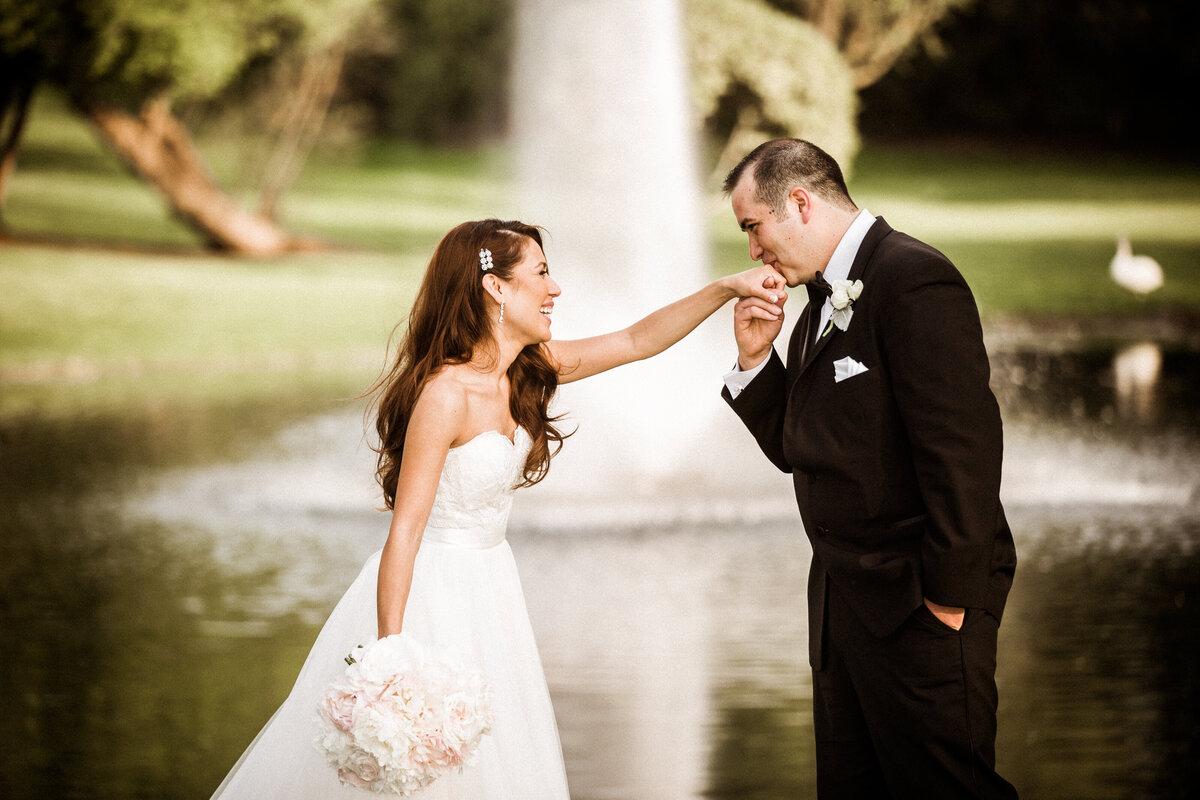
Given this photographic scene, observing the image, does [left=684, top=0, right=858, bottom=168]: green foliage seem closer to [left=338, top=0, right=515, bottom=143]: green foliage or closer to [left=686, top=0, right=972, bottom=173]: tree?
[left=686, top=0, right=972, bottom=173]: tree

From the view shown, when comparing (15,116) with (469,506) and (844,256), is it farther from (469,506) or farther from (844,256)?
(844,256)

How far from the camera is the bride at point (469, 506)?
3.04 meters

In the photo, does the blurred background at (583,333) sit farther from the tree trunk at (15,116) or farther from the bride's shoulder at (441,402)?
the bride's shoulder at (441,402)

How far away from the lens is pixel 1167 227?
79.2 ft

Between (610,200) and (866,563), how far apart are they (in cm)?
1444

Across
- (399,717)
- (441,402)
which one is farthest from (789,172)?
(399,717)

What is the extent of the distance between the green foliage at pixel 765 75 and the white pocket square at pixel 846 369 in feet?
63.1

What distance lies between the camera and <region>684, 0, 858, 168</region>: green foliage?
21812 mm

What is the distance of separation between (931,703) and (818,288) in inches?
36.7

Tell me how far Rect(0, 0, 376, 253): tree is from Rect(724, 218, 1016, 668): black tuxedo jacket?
60.2 ft

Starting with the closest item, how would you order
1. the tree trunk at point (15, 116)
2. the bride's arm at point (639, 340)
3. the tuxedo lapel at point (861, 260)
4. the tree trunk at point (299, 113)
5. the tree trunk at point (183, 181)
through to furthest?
the tuxedo lapel at point (861, 260) < the bride's arm at point (639, 340) < the tree trunk at point (15, 116) < the tree trunk at point (183, 181) < the tree trunk at point (299, 113)

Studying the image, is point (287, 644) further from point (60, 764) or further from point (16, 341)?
point (16, 341)

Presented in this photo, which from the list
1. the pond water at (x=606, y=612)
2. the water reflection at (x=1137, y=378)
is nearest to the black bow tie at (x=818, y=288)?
the pond water at (x=606, y=612)

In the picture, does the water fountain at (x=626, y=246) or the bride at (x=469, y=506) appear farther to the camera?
the water fountain at (x=626, y=246)
